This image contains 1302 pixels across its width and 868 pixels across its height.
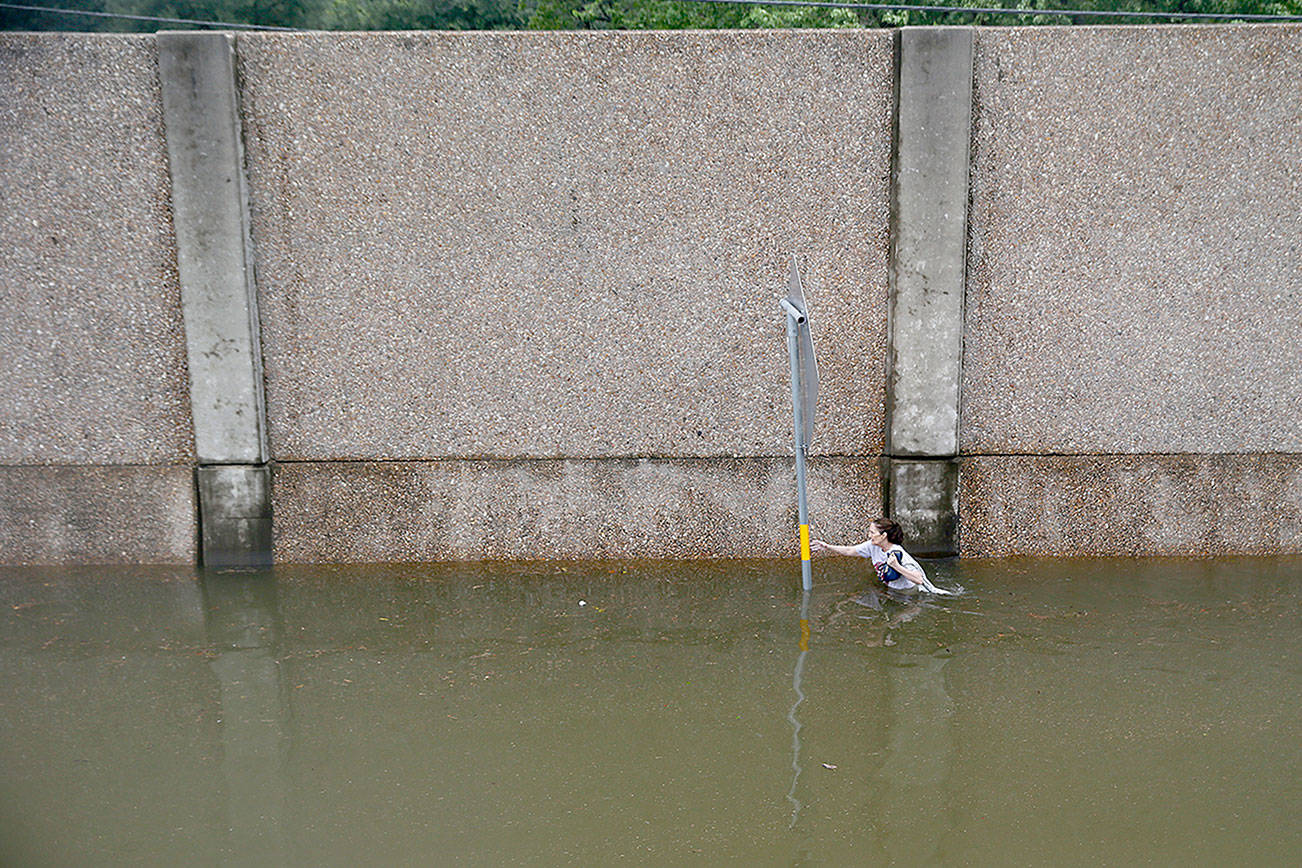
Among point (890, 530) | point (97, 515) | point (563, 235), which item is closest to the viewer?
point (890, 530)

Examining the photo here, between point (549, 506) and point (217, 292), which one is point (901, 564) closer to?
point (549, 506)

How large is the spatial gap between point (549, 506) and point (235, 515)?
2.00 metres

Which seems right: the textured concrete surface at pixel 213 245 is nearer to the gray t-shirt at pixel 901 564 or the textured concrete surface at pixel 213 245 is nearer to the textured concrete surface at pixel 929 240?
the gray t-shirt at pixel 901 564

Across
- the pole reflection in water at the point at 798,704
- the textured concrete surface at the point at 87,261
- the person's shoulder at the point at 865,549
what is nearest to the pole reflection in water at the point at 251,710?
the textured concrete surface at the point at 87,261

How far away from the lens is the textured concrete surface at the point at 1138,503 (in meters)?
6.04

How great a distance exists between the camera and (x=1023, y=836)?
3281 mm

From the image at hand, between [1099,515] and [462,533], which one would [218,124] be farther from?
[1099,515]

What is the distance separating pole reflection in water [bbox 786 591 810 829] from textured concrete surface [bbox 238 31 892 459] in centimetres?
123

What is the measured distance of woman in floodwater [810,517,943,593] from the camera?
543cm

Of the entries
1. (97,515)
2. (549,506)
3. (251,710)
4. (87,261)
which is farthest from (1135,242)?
(97,515)

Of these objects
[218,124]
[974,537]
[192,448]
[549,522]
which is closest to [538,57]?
[218,124]

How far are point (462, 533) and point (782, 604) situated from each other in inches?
83.4

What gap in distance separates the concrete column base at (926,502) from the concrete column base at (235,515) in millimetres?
4010

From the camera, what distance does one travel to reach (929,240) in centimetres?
579
